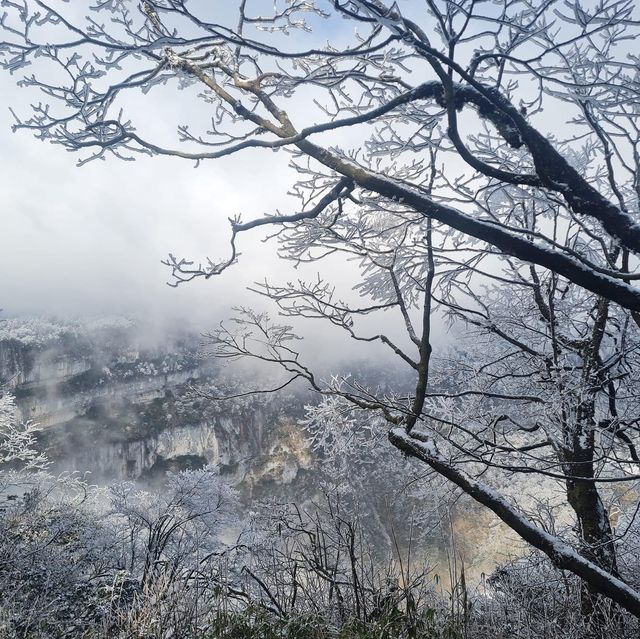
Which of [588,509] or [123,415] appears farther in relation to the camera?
[123,415]

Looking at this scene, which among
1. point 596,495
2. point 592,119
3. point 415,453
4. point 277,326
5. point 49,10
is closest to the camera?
point 49,10

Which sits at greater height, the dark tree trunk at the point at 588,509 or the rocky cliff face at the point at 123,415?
the dark tree trunk at the point at 588,509

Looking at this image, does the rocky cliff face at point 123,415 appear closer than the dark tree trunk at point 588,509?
No

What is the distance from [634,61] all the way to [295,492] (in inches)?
1830

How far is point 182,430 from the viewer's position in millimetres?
45531

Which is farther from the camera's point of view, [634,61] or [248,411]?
[248,411]

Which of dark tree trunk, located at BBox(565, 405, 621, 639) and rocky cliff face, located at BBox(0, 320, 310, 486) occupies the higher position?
dark tree trunk, located at BBox(565, 405, 621, 639)

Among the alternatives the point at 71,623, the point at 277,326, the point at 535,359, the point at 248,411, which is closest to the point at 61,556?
the point at 71,623

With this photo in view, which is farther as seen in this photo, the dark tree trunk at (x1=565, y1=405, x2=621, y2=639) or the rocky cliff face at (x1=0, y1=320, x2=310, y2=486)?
the rocky cliff face at (x1=0, y1=320, x2=310, y2=486)

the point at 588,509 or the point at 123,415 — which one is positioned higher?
the point at 588,509

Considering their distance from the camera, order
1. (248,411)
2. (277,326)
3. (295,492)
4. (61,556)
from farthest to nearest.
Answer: (248,411) → (295,492) → (61,556) → (277,326)

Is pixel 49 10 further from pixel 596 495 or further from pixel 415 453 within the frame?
pixel 596 495

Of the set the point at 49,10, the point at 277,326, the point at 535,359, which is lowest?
the point at 535,359

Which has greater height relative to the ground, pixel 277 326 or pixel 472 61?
pixel 472 61
